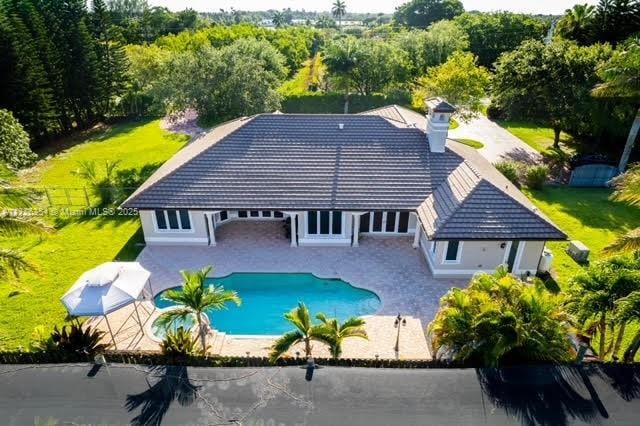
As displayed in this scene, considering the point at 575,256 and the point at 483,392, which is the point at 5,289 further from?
the point at 575,256

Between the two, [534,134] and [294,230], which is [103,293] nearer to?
[294,230]

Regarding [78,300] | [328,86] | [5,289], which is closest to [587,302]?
[78,300]

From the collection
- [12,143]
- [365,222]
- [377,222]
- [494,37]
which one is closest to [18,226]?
[365,222]

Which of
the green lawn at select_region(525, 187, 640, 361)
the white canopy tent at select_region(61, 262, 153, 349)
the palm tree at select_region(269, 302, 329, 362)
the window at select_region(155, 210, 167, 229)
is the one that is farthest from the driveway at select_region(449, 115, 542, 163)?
the white canopy tent at select_region(61, 262, 153, 349)

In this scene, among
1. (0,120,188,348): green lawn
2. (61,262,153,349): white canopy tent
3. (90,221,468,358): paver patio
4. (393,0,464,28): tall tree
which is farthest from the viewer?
(393,0,464,28): tall tree

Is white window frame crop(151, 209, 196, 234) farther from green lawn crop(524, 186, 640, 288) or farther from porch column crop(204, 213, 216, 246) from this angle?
green lawn crop(524, 186, 640, 288)
